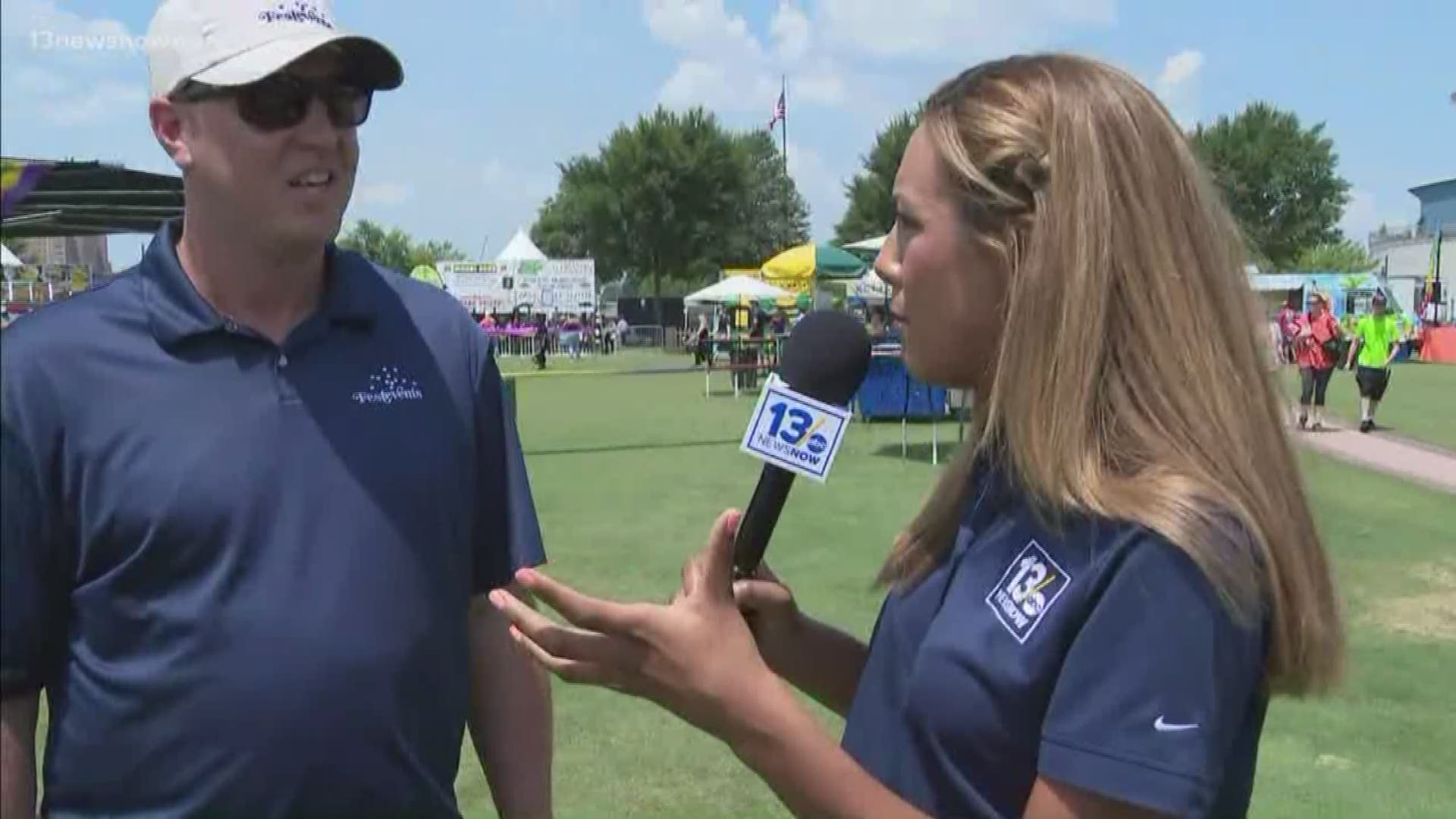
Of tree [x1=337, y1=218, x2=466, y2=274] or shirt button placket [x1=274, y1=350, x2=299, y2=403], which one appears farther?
tree [x1=337, y1=218, x2=466, y2=274]

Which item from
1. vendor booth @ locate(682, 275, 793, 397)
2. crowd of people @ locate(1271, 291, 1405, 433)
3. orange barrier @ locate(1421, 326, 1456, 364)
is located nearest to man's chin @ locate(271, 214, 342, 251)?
crowd of people @ locate(1271, 291, 1405, 433)

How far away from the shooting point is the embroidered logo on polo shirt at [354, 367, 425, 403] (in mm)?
1986

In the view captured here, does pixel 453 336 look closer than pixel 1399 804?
Yes

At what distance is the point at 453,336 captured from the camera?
2.15m

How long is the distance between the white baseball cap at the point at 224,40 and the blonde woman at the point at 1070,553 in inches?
32.4

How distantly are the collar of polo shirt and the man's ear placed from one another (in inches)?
6.2

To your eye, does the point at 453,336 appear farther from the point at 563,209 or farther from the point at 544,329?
the point at 563,209

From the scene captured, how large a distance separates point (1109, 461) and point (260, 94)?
4.17ft

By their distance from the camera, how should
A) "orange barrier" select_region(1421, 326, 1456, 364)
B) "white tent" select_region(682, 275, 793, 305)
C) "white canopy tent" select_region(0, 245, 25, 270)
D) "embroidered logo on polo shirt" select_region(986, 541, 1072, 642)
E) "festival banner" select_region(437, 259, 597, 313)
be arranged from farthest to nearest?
"festival banner" select_region(437, 259, 597, 313)
"orange barrier" select_region(1421, 326, 1456, 364)
"white tent" select_region(682, 275, 793, 305)
"embroidered logo on polo shirt" select_region(986, 541, 1072, 642)
"white canopy tent" select_region(0, 245, 25, 270)

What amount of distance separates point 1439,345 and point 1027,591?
39635 mm

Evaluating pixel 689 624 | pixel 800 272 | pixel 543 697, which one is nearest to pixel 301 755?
pixel 543 697

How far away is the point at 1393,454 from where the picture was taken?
14.0 metres

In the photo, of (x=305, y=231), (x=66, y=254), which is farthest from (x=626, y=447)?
(x=305, y=231)

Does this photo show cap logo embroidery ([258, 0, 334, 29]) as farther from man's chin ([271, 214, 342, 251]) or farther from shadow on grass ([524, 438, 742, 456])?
shadow on grass ([524, 438, 742, 456])
